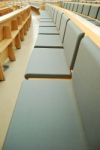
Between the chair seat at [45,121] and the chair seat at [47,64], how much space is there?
22cm

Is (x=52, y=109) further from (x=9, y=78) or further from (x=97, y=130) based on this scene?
(x=9, y=78)

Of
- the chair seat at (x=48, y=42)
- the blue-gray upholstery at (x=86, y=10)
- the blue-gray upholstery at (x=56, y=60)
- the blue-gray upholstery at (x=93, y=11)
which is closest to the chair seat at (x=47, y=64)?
the blue-gray upholstery at (x=56, y=60)

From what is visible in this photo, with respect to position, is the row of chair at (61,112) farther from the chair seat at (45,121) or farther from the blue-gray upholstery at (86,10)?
the blue-gray upholstery at (86,10)

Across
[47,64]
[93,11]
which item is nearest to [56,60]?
[47,64]

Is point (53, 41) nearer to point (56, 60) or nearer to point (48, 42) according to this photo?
point (48, 42)

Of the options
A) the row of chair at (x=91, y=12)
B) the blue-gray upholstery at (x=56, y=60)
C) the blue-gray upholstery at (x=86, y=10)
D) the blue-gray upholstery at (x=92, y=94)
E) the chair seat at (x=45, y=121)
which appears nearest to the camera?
the blue-gray upholstery at (x=92, y=94)

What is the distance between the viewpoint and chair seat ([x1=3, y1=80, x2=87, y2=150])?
0.86m

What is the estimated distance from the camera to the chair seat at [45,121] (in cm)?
86

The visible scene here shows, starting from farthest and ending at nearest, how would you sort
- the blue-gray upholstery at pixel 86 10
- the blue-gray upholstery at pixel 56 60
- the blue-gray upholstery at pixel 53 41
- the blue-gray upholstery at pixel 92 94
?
the blue-gray upholstery at pixel 86 10
the blue-gray upholstery at pixel 53 41
the blue-gray upholstery at pixel 56 60
the blue-gray upholstery at pixel 92 94

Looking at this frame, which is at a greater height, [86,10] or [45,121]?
[45,121]

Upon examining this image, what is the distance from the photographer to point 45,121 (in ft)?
3.29

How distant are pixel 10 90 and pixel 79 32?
4.02 ft

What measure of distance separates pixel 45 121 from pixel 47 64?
2.84 feet

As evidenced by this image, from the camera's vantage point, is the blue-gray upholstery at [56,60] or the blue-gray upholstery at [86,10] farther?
the blue-gray upholstery at [86,10]
